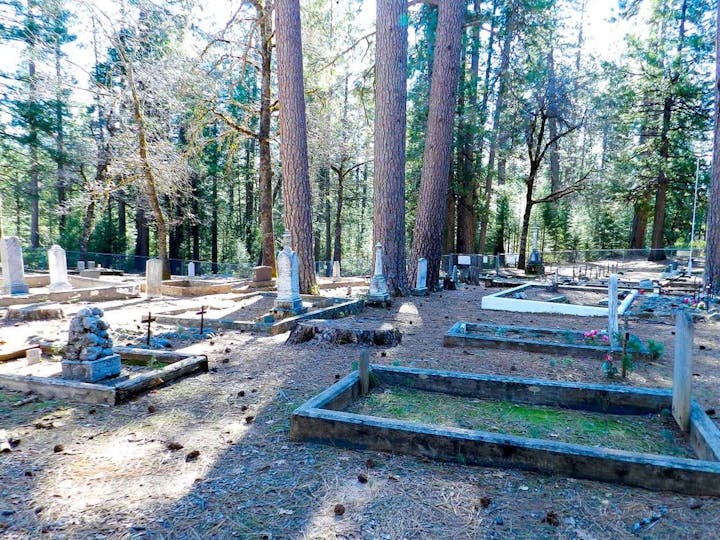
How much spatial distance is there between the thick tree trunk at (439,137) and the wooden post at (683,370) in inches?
369

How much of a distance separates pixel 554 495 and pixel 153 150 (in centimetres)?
1731

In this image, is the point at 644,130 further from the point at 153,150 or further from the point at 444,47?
the point at 153,150

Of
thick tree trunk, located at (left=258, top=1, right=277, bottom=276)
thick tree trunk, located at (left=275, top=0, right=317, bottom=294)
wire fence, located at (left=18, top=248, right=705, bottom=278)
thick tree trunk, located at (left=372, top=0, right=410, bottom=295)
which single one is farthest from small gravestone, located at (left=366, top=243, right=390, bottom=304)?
wire fence, located at (left=18, top=248, right=705, bottom=278)

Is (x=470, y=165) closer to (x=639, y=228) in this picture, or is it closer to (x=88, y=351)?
(x=639, y=228)

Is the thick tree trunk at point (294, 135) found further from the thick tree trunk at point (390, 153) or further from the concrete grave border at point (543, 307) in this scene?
the concrete grave border at point (543, 307)

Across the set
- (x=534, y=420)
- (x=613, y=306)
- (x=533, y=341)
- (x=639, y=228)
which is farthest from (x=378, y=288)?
(x=639, y=228)

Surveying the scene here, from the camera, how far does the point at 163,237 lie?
17.8 meters

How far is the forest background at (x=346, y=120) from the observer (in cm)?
1395

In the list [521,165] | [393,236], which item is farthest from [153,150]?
[521,165]

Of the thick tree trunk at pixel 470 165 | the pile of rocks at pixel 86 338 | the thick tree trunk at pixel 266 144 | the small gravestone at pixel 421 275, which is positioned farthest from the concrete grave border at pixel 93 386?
the thick tree trunk at pixel 470 165

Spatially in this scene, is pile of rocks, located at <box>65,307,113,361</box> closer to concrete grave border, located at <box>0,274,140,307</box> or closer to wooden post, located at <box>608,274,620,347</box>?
wooden post, located at <box>608,274,620,347</box>

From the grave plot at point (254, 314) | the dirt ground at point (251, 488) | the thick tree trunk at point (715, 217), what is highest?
the thick tree trunk at point (715, 217)

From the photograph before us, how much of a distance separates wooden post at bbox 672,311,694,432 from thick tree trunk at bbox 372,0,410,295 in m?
7.89

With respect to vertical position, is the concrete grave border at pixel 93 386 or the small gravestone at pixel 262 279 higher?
the small gravestone at pixel 262 279
